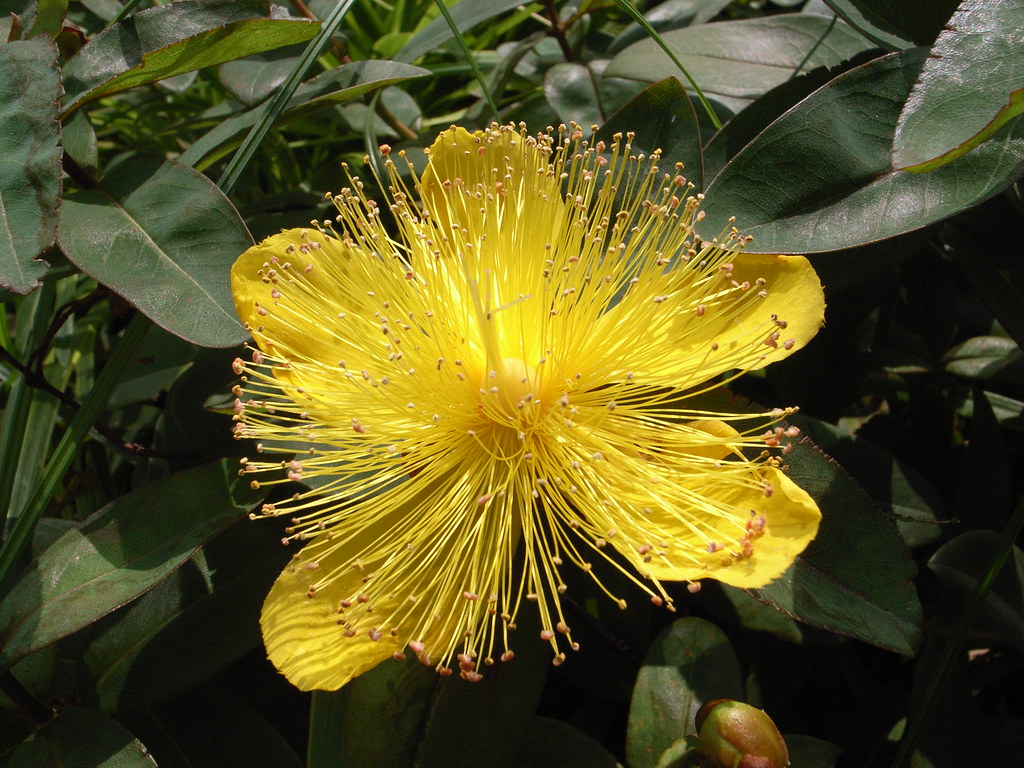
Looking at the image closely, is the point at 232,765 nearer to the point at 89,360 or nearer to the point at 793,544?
the point at 793,544

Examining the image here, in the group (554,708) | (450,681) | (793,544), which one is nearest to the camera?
(793,544)

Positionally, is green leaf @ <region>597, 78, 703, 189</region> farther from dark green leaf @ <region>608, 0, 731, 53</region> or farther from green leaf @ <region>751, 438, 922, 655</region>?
dark green leaf @ <region>608, 0, 731, 53</region>

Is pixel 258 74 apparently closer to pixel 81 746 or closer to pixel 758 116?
pixel 758 116

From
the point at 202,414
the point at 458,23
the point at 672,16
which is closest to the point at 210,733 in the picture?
the point at 202,414

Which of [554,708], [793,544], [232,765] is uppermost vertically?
[793,544]

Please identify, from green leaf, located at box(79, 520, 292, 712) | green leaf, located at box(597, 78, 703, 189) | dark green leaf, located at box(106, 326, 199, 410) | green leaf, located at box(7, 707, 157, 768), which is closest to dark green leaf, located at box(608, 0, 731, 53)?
green leaf, located at box(597, 78, 703, 189)

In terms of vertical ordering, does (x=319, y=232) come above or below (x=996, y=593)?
above

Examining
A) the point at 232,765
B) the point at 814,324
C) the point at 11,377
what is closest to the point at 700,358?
the point at 814,324

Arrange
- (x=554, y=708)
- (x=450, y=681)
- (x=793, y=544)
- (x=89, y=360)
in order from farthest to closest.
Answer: (x=89, y=360) < (x=554, y=708) < (x=450, y=681) < (x=793, y=544)
